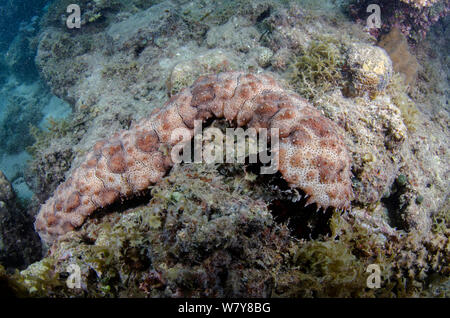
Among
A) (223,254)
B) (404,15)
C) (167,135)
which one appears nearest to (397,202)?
(223,254)

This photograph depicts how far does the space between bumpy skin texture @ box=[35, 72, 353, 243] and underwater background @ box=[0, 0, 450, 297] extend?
0.23m

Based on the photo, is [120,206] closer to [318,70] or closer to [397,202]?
[318,70]

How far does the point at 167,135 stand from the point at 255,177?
5.36 feet

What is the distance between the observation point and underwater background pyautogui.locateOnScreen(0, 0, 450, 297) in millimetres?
2598

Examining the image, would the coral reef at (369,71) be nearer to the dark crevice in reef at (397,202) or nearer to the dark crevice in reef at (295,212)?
the dark crevice in reef at (397,202)

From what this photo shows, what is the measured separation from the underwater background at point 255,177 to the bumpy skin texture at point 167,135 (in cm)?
23

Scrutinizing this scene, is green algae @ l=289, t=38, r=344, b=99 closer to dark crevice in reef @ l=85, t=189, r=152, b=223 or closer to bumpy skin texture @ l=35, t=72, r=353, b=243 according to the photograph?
bumpy skin texture @ l=35, t=72, r=353, b=243

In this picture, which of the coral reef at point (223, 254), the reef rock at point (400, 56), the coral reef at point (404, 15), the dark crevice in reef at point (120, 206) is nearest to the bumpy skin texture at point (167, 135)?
the dark crevice in reef at point (120, 206)

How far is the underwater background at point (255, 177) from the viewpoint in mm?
2598

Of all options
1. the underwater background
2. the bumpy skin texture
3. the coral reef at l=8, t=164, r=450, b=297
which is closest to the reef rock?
the underwater background

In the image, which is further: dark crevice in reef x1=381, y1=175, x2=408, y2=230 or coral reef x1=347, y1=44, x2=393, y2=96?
dark crevice in reef x1=381, y1=175, x2=408, y2=230

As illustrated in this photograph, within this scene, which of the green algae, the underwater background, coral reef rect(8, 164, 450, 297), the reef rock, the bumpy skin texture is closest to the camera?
coral reef rect(8, 164, 450, 297)

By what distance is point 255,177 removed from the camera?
310 centimetres
